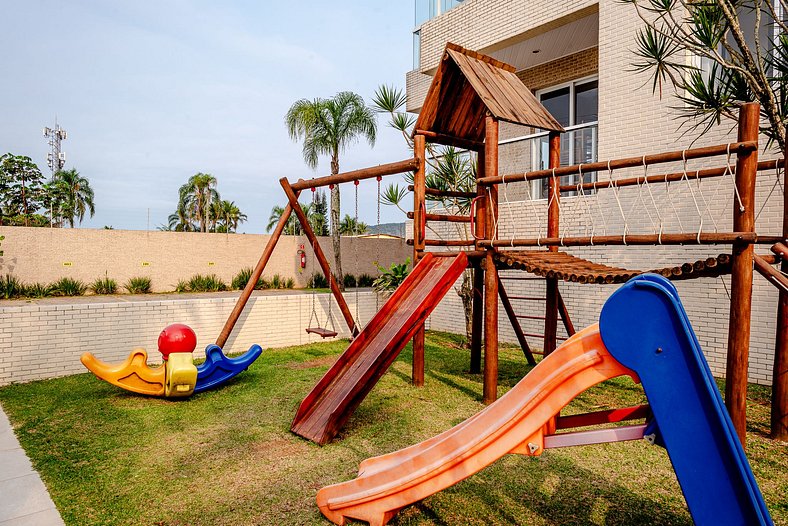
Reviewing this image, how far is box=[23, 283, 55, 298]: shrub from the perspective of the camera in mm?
14758

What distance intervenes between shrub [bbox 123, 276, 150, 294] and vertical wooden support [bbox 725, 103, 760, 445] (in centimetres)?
1721

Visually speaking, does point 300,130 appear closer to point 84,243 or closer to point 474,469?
point 84,243

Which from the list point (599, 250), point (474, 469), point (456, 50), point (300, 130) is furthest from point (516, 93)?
point (300, 130)

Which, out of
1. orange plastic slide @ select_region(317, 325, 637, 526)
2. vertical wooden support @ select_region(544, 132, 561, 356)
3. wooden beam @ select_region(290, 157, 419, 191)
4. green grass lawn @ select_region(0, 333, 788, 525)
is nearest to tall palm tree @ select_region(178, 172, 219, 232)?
wooden beam @ select_region(290, 157, 419, 191)

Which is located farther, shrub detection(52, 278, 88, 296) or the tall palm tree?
the tall palm tree

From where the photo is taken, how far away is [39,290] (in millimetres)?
14938

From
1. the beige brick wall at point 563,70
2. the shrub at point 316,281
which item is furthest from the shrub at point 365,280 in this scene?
the beige brick wall at point 563,70

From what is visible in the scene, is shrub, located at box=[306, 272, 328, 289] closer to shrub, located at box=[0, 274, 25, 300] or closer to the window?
shrub, located at box=[0, 274, 25, 300]

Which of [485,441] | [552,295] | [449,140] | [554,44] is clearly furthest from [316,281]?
[485,441]

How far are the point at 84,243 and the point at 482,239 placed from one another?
15.1 m

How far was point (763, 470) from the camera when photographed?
12.8ft

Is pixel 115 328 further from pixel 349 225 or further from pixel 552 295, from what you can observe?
pixel 349 225

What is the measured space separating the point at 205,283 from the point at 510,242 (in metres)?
15.2

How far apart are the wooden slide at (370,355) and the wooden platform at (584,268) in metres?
0.64
